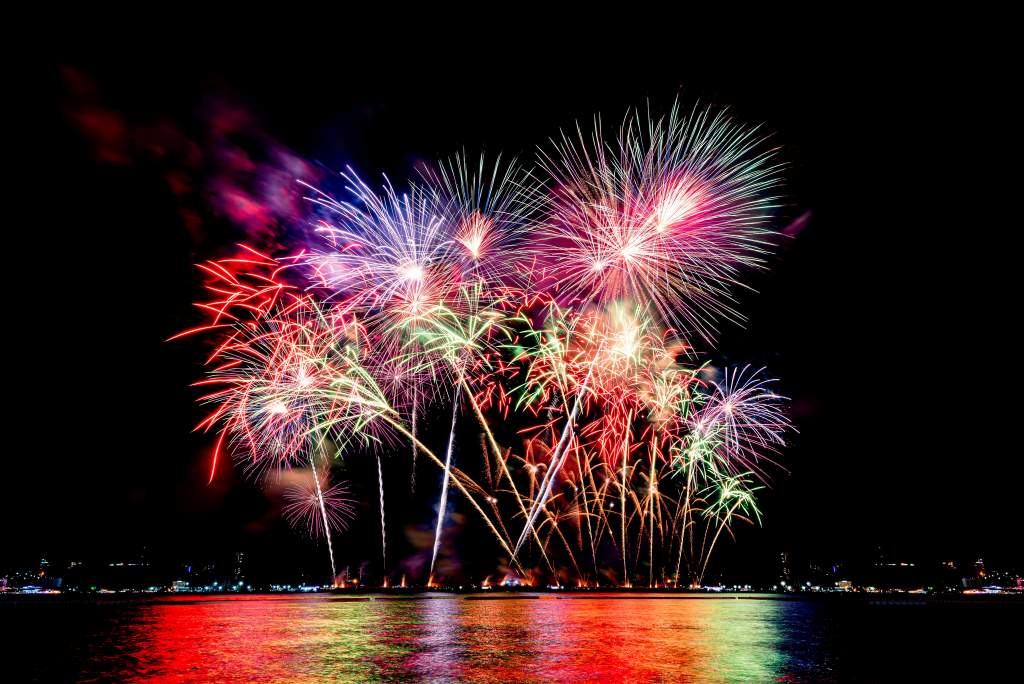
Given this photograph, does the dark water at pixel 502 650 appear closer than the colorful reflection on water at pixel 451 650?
No

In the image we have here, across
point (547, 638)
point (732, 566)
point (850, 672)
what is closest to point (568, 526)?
point (732, 566)

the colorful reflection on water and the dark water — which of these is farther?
the dark water

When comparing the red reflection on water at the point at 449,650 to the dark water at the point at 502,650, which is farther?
the dark water at the point at 502,650

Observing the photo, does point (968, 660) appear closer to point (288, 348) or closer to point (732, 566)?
point (288, 348)

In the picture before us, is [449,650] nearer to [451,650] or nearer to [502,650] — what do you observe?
[451,650]
